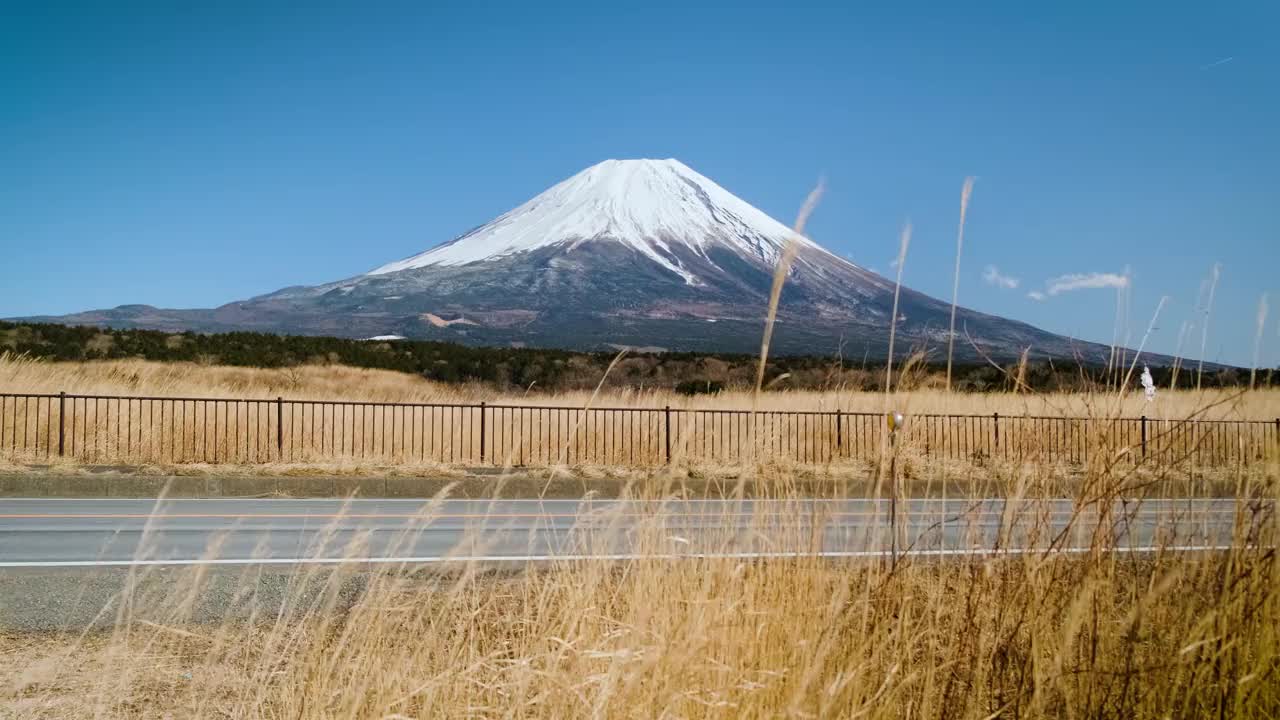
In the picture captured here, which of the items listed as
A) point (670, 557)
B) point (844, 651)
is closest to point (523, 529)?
point (670, 557)

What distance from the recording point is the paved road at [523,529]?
405 centimetres

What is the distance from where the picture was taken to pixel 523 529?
10.5 m

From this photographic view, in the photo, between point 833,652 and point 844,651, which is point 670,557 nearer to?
point 833,652

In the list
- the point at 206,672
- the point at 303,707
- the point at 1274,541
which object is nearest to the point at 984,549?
the point at 1274,541

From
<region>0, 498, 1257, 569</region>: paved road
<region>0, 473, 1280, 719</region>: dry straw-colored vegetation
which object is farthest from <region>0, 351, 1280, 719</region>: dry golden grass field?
<region>0, 498, 1257, 569</region>: paved road

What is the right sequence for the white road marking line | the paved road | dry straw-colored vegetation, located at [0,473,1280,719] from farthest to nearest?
the paved road < the white road marking line < dry straw-colored vegetation, located at [0,473,1280,719]

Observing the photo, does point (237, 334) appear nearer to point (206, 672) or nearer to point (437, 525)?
point (437, 525)

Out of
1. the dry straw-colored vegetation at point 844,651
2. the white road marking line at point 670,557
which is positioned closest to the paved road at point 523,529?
the white road marking line at point 670,557

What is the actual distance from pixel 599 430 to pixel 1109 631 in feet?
54.9

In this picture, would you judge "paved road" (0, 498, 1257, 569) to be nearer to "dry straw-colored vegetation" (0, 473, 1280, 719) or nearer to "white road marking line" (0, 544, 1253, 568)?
"white road marking line" (0, 544, 1253, 568)

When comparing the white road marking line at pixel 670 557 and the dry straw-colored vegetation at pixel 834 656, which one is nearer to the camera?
the dry straw-colored vegetation at pixel 834 656

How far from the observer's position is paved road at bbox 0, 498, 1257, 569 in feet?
13.3

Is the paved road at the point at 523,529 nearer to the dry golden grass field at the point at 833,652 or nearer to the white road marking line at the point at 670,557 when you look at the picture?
the white road marking line at the point at 670,557

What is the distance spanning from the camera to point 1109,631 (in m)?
3.58
